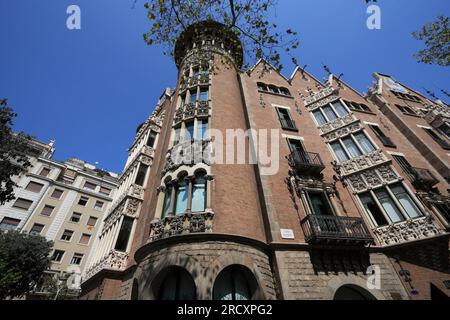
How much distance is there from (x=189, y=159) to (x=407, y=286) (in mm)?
12820

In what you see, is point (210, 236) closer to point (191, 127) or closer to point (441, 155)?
point (191, 127)

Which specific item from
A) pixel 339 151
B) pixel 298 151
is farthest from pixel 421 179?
pixel 298 151

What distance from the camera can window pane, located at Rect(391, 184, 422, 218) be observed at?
41.2 feet

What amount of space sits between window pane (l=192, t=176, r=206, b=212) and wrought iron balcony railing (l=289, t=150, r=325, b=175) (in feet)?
20.3

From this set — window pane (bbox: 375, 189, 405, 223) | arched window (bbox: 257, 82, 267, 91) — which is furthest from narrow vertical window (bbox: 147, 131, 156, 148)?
window pane (bbox: 375, 189, 405, 223)

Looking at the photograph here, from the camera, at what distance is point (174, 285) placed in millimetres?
9492

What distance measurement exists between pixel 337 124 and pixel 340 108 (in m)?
2.26

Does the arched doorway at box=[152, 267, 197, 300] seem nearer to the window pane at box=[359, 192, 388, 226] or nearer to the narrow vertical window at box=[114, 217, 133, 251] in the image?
the narrow vertical window at box=[114, 217, 133, 251]

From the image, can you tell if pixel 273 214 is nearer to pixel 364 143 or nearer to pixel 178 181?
pixel 178 181

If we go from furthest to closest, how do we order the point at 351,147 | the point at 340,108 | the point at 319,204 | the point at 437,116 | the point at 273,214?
the point at 437,116
the point at 340,108
the point at 351,147
the point at 319,204
the point at 273,214

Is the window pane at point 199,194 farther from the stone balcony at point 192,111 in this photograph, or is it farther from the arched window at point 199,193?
the stone balcony at point 192,111

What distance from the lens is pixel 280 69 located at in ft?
38.4

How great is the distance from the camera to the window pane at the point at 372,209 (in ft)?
43.0

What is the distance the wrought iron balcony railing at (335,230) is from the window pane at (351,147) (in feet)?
20.4
